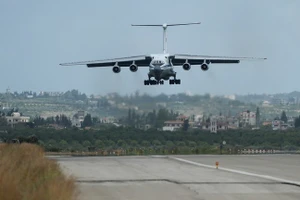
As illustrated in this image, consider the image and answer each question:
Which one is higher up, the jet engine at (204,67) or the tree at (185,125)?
the jet engine at (204,67)

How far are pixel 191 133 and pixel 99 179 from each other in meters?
55.7

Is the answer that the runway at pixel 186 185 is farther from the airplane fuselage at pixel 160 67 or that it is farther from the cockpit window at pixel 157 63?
the cockpit window at pixel 157 63

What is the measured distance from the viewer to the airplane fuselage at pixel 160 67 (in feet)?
169

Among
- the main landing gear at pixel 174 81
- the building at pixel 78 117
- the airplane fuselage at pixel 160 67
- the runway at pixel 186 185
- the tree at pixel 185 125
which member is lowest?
the runway at pixel 186 185

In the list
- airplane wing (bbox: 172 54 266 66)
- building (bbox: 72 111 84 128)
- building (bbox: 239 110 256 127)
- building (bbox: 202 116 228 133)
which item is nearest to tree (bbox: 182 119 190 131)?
building (bbox: 202 116 228 133)

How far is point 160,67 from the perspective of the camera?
5150 centimetres

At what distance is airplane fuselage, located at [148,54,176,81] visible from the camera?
169 ft

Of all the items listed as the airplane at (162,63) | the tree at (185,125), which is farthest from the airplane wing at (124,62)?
the tree at (185,125)

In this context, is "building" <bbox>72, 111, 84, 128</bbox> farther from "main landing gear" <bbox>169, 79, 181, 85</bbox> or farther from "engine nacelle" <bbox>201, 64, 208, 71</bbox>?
"engine nacelle" <bbox>201, 64, 208, 71</bbox>

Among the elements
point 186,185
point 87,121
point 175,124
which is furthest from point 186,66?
point 87,121

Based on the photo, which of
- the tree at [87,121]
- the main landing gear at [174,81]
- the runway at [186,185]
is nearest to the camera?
the runway at [186,185]

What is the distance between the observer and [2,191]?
14.8 m

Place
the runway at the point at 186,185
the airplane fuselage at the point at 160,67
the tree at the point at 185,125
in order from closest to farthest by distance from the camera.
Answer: the runway at the point at 186,185 → the airplane fuselage at the point at 160,67 → the tree at the point at 185,125

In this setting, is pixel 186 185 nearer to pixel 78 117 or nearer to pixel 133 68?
pixel 133 68
